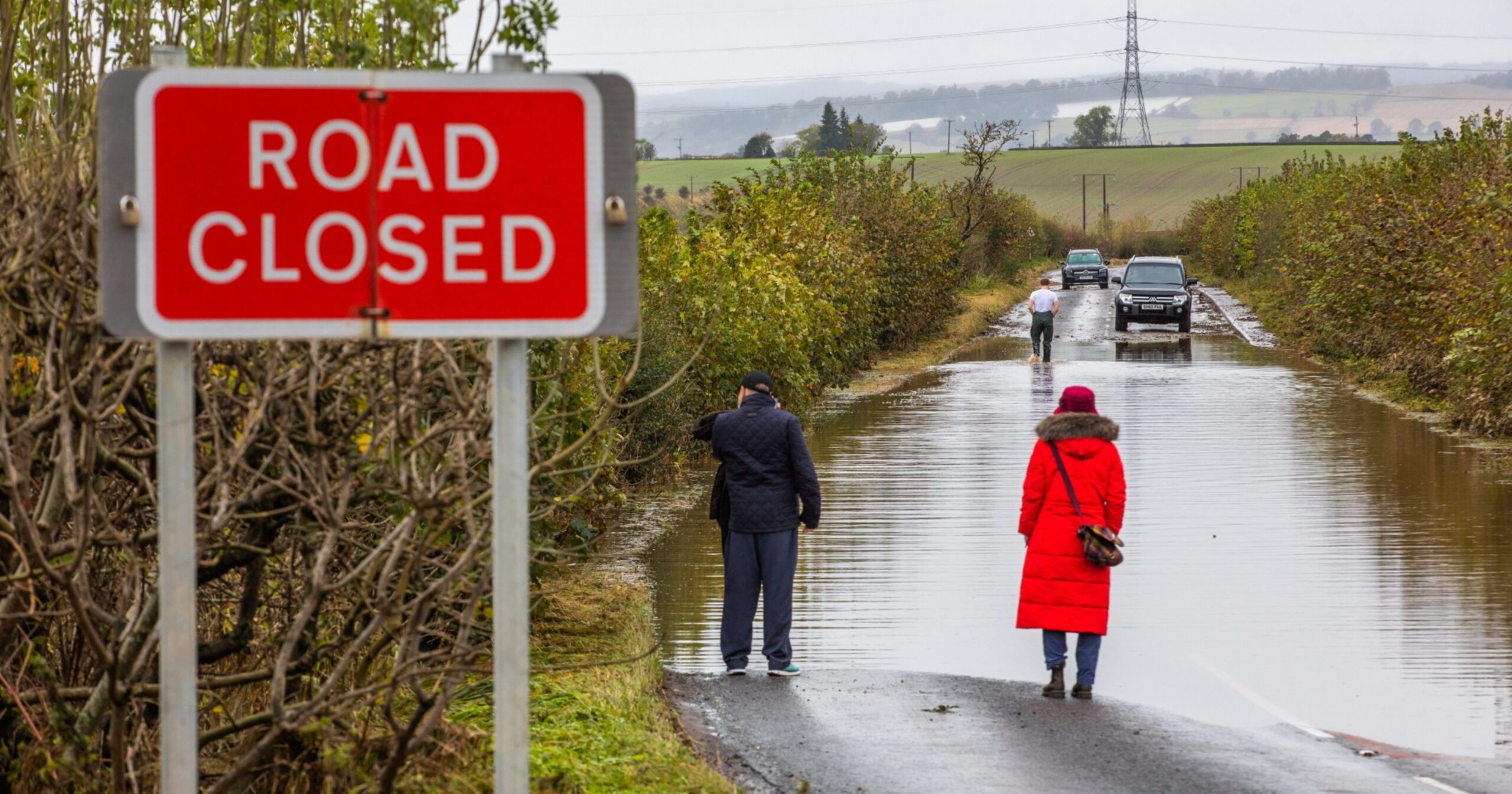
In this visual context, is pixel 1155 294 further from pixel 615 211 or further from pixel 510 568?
pixel 510 568

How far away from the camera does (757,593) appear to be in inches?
383

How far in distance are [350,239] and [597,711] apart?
15.0ft

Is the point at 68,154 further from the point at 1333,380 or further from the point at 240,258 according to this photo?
the point at 1333,380

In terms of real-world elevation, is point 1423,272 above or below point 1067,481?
above

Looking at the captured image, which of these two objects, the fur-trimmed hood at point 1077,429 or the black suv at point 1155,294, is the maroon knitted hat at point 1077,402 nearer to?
the fur-trimmed hood at point 1077,429

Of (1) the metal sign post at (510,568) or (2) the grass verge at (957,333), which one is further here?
(2) the grass verge at (957,333)

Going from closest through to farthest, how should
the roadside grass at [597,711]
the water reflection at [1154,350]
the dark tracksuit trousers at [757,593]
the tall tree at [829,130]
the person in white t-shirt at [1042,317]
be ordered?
the roadside grass at [597,711] < the dark tracksuit trousers at [757,593] < the person in white t-shirt at [1042,317] < the water reflection at [1154,350] < the tall tree at [829,130]

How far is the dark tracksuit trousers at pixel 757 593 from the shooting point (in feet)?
31.3

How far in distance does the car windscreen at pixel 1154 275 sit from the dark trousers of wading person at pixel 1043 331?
10.0m

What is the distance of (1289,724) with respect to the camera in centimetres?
839

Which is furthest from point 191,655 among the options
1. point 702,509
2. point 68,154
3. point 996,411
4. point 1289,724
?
point 996,411

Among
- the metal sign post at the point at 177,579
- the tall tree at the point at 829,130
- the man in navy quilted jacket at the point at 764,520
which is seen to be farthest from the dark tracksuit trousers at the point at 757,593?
the tall tree at the point at 829,130

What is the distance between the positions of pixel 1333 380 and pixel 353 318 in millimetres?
26911

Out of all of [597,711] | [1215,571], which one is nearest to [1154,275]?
[1215,571]
